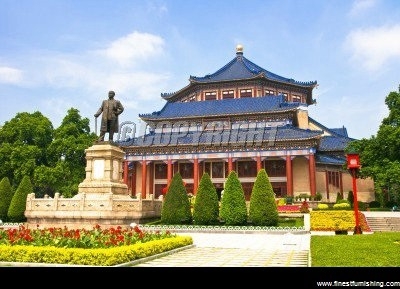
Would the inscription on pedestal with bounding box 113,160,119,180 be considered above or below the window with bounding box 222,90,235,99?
below

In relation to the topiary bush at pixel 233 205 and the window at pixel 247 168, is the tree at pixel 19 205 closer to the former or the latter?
the topiary bush at pixel 233 205

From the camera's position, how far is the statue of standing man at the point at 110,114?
21.0 metres

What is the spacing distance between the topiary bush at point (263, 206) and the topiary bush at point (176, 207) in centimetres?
404

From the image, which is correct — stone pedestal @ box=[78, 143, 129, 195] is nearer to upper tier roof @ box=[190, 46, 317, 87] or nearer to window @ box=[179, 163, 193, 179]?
window @ box=[179, 163, 193, 179]

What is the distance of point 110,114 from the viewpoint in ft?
68.7

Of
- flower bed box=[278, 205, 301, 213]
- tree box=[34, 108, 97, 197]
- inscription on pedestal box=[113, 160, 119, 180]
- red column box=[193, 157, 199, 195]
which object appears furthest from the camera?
red column box=[193, 157, 199, 195]

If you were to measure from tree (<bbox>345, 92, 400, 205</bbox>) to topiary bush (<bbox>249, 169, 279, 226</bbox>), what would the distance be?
36.5ft

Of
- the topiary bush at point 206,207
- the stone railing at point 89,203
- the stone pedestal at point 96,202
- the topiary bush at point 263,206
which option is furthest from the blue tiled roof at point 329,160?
the stone pedestal at point 96,202

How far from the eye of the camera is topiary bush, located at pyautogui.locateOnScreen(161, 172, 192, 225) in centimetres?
2320

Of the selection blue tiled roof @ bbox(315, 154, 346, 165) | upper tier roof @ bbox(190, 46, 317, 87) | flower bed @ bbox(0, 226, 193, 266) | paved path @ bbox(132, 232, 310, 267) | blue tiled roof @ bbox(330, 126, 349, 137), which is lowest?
paved path @ bbox(132, 232, 310, 267)

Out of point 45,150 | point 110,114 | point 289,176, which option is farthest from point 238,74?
point 110,114

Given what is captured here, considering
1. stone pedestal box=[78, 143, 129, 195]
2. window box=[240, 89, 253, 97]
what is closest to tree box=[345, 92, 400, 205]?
stone pedestal box=[78, 143, 129, 195]

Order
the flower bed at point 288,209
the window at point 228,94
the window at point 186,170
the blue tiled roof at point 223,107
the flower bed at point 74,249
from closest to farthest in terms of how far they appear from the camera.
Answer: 1. the flower bed at point 74,249
2. the flower bed at point 288,209
3. the blue tiled roof at point 223,107
4. the window at point 186,170
5. the window at point 228,94
